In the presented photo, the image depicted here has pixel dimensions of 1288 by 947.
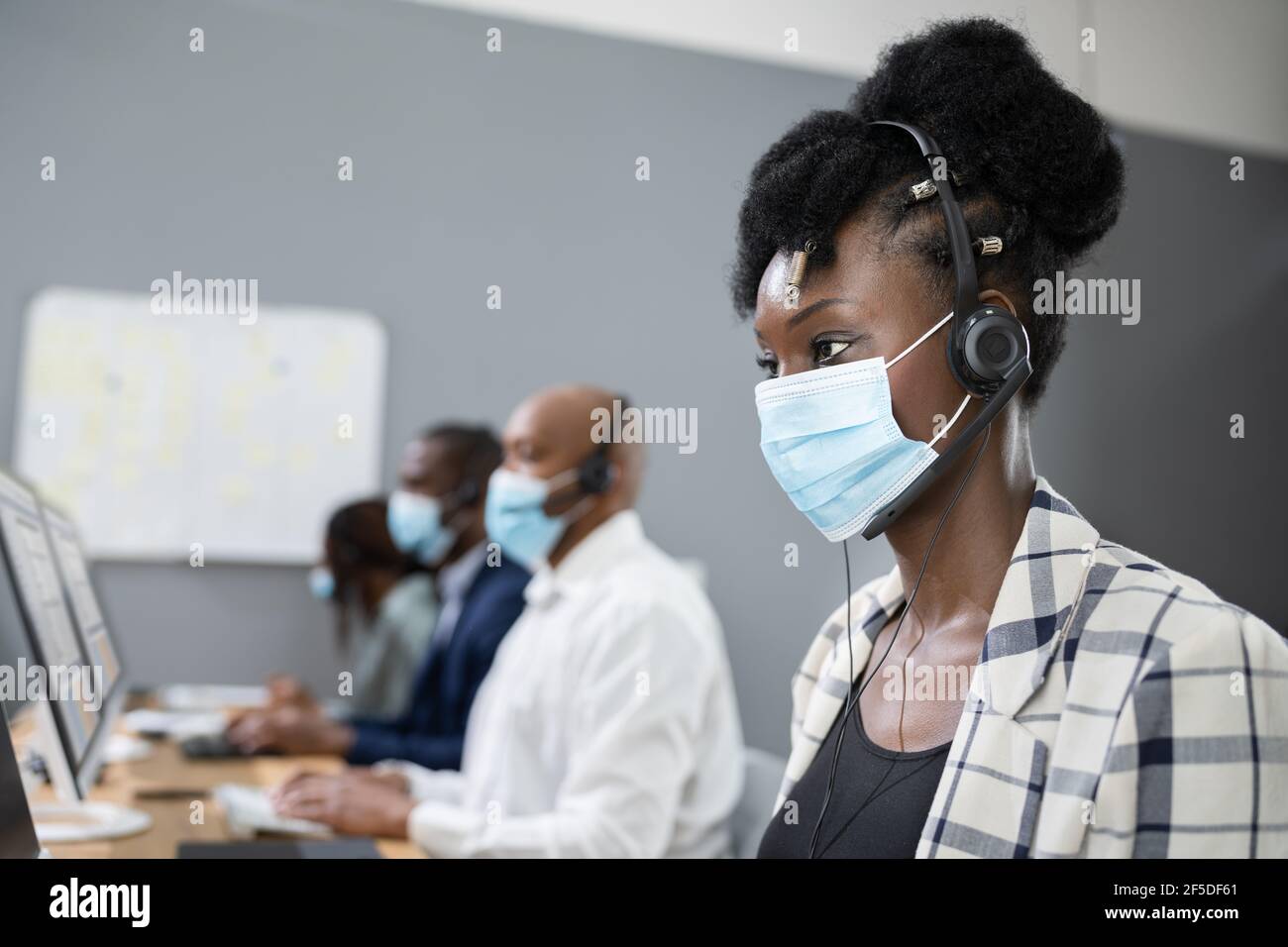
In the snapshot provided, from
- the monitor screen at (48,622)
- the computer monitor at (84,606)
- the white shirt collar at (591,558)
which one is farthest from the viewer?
the white shirt collar at (591,558)

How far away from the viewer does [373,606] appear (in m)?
2.81

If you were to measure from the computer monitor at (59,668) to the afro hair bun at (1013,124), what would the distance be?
0.83 m

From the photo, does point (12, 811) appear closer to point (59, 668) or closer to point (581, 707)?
point (59, 668)

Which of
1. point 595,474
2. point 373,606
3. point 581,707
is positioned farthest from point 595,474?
point 373,606

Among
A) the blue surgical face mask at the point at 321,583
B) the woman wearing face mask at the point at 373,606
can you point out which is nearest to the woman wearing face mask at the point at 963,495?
the woman wearing face mask at the point at 373,606

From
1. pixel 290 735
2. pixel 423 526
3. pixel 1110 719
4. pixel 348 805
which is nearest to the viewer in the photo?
pixel 1110 719

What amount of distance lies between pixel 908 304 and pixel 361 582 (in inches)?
93.8

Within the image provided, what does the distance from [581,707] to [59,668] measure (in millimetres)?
658

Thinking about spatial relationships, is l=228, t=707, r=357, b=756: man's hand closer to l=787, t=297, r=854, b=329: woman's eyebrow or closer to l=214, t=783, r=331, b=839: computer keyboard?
l=214, t=783, r=331, b=839: computer keyboard

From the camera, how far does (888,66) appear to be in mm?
792

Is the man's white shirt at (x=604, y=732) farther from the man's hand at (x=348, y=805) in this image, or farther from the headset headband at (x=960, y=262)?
the headset headband at (x=960, y=262)

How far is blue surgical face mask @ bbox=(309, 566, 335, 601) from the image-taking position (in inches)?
113

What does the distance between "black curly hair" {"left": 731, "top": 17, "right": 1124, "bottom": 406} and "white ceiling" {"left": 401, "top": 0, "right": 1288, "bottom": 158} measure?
0.36 ft

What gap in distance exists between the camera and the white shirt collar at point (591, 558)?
1626 millimetres
